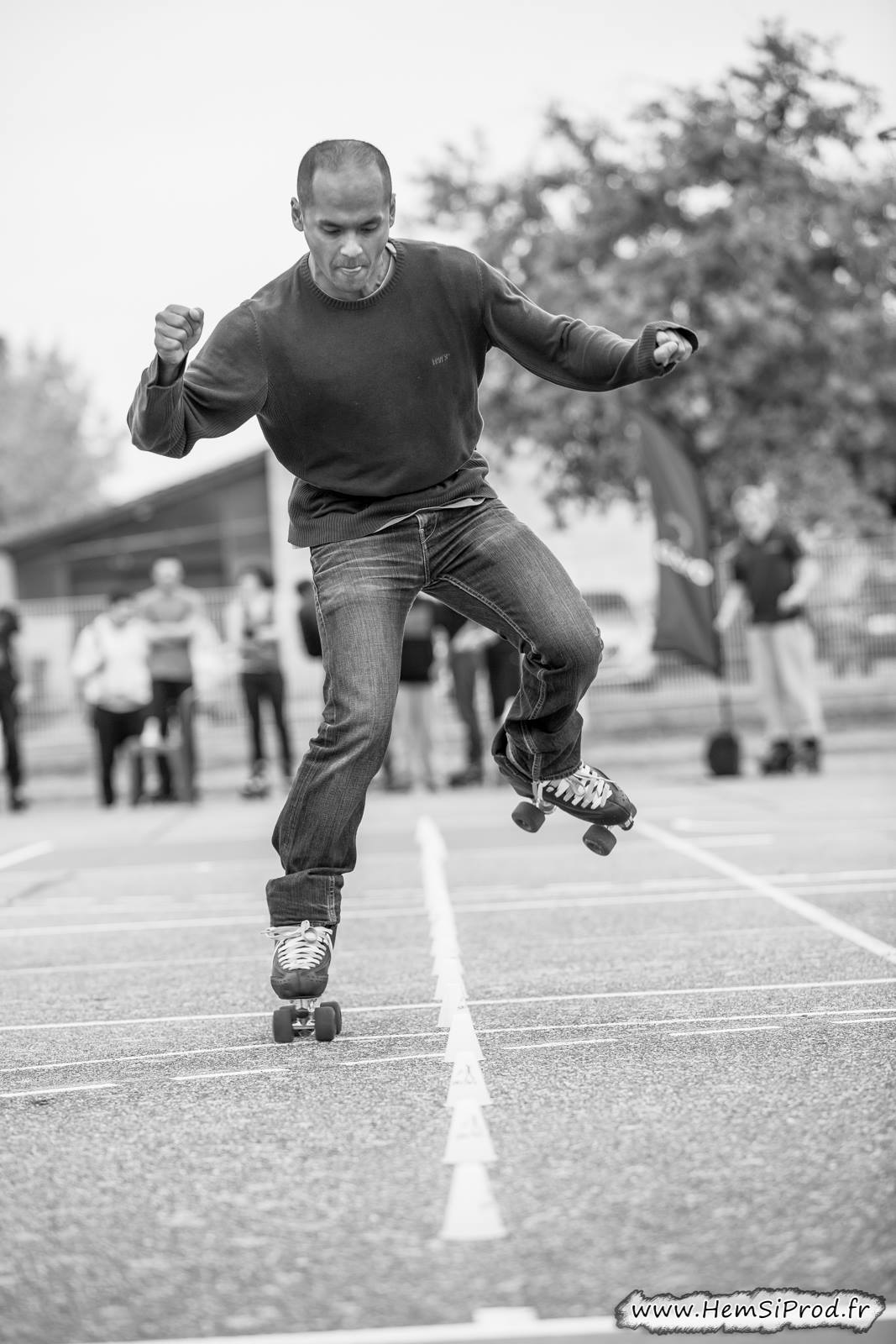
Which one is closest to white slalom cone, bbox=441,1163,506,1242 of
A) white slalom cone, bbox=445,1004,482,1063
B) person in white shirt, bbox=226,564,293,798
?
white slalom cone, bbox=445,1004,482,1063

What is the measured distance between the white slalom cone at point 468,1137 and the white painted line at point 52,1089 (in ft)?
2.73

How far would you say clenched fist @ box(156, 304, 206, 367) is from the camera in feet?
11.7

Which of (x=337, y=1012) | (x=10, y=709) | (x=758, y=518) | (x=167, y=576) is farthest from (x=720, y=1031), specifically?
(x=10, y=709)

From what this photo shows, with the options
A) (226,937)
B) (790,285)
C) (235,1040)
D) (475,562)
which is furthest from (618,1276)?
(790,285)

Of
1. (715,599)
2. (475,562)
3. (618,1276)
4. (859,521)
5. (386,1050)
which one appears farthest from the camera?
(859,521)

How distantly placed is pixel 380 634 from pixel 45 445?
64.4 m

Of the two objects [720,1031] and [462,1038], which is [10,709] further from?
[720,1031]

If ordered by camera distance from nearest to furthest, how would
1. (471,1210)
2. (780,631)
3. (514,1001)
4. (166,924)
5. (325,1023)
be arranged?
(471,1210) → (325,1023) → (514,1001) → (166,924) → (780,631)

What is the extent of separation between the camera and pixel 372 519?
4.09 meters

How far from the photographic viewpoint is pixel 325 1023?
3.78 meters

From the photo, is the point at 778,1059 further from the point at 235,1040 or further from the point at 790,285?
the point at 790,285

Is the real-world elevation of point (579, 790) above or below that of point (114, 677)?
below

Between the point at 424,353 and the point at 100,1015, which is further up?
the point at 424,353

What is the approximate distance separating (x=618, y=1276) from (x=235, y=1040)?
1904 millimetres
